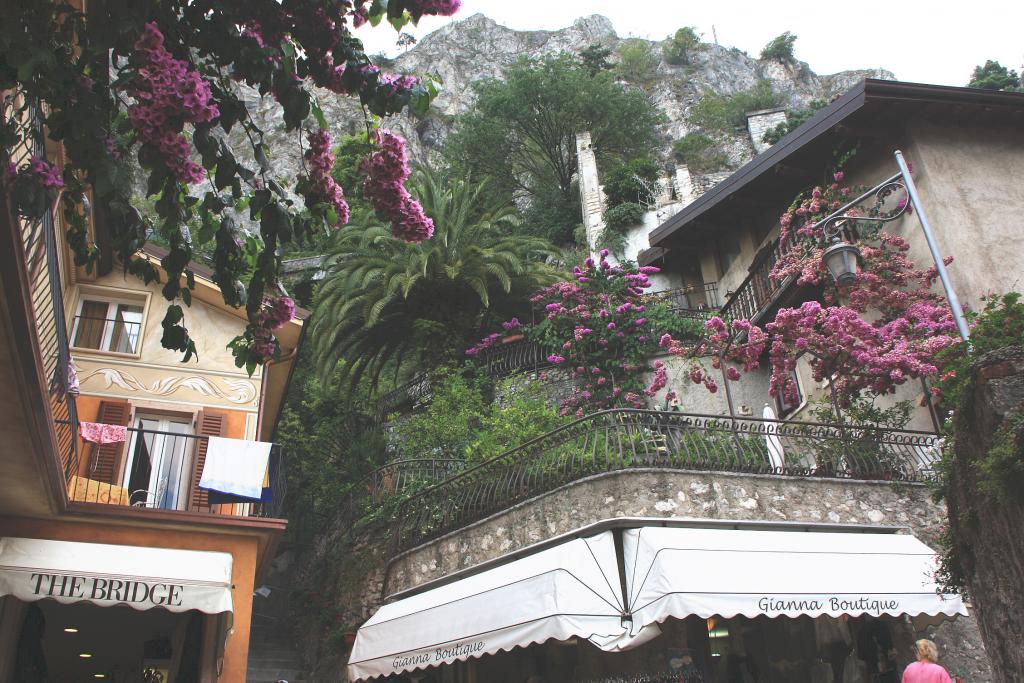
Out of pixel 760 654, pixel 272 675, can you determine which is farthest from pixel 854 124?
pixel 272 675

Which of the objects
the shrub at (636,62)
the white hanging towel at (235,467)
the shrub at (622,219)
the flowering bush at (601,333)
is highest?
the shrub at (636,62)

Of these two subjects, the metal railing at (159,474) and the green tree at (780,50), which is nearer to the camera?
the metal railing at (159,474)

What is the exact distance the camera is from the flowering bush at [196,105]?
4.41m

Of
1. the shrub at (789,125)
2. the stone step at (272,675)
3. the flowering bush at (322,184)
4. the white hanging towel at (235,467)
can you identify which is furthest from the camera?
the shrub at (789,125)

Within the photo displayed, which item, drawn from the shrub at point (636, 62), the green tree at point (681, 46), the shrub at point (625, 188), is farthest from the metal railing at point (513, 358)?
the green tree at point (681, 46)

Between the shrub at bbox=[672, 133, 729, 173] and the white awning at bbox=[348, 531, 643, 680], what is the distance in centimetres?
3524

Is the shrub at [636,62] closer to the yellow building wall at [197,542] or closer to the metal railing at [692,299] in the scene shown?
the metal railing at [692,299]

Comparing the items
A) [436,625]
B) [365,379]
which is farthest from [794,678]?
[365,379]

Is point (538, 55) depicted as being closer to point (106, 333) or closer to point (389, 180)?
point (106, 333)

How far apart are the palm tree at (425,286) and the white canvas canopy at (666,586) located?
9.38 meters

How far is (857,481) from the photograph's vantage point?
13.4 meters

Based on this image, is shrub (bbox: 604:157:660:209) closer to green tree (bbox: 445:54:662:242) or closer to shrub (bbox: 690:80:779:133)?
green tree (bbox: 445:54:662:242)

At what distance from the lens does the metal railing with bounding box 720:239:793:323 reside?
59.5 ft

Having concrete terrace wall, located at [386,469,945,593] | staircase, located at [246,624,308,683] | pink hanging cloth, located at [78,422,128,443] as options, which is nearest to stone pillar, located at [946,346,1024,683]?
concrete terrace wall, located at [386,469,945,593]
